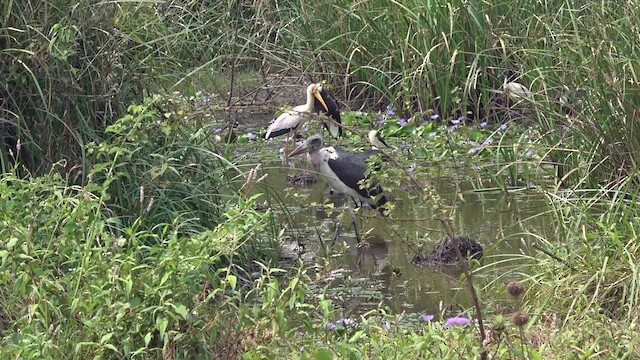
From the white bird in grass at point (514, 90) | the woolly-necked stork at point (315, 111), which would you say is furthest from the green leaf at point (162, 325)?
the woolly-necked stork at point (315, 111)

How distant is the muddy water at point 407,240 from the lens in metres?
5.45

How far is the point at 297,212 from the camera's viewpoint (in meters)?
7.21

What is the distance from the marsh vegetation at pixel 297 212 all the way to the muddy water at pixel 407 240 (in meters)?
0.02

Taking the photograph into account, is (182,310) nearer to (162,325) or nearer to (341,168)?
(162,325)

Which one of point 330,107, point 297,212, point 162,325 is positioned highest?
point 162,325

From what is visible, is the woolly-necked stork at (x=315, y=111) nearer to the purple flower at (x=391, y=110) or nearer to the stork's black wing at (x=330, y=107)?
the stork's black wing at (x=330, y=107)

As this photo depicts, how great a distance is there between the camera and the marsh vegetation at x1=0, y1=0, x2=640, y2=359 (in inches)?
146

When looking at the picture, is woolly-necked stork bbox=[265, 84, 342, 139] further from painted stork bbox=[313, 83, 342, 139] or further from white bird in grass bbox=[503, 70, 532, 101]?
white bird in grass bbox=[503, 70, 532, 101]

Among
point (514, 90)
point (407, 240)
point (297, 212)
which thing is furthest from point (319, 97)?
point (407, 240)

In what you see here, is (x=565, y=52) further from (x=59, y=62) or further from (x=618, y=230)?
(x=59, y=62)

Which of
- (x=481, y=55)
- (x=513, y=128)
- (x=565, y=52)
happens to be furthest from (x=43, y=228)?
(x=481, y=55)

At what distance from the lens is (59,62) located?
5492 mm

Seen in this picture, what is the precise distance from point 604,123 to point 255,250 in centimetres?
169

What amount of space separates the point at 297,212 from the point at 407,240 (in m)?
1.19
